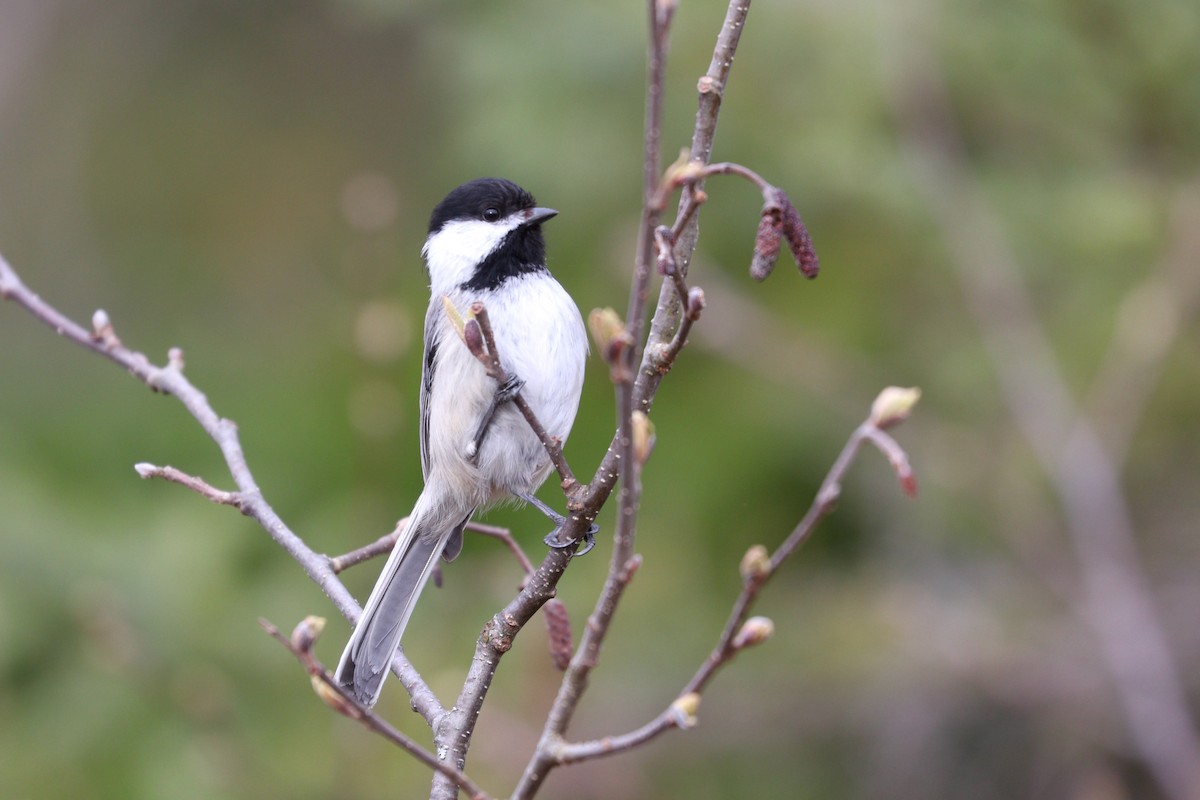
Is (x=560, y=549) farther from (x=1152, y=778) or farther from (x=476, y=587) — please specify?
(x=1152, y=778)

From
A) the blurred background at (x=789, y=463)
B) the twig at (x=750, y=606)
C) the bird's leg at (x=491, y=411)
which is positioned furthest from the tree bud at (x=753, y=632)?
the blurred background at (x=789, y=463)

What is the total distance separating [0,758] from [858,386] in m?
2.86

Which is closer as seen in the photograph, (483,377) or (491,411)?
(491,411)

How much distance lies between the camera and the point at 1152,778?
3926 mm

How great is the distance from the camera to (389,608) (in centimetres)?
227

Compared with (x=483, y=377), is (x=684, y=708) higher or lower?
lower

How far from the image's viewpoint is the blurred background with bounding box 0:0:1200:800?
10.9ft

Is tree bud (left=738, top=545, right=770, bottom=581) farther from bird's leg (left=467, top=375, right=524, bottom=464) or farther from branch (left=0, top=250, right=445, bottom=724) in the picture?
branch (left=0, top=250, right=445, bottom=724)

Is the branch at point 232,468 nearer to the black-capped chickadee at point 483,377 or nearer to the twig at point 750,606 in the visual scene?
the black-capped chickadee at point 483,377

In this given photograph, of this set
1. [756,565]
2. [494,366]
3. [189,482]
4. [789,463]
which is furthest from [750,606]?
[789,463]

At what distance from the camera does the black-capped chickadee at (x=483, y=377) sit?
2385 mm

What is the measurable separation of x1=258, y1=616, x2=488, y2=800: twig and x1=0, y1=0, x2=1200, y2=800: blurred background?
1.46m

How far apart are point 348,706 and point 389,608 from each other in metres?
0.99

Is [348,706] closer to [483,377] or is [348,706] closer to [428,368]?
[483,377]
